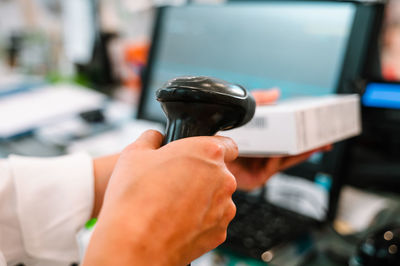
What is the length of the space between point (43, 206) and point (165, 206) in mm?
230

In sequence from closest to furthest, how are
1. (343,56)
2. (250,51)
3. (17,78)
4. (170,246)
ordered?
(170,246)
(343,56)
(250,51)
(17,78)

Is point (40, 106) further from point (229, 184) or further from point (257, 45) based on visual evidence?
point (229, 184)

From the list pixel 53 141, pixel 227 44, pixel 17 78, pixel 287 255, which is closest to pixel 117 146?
pixel 53 141

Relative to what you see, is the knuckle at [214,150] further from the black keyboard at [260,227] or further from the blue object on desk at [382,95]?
the blue object on desk at [382,95]

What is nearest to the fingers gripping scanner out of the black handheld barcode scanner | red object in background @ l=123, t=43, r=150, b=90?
the black handheld barcode scanner

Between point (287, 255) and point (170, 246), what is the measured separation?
0.93ft

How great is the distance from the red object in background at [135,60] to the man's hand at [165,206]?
3.61 ft

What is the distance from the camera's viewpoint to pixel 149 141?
0.30 meters

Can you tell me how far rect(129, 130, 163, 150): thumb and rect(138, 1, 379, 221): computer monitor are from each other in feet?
1.10

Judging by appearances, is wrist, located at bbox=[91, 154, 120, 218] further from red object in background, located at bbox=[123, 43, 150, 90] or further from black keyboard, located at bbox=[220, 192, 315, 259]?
red object in background, located at bbox=[123, 43, 150, 90]

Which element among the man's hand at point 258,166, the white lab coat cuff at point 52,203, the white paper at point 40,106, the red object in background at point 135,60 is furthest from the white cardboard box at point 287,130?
the red object in background at point 135,60

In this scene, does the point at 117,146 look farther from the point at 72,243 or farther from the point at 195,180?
the point at 195,180

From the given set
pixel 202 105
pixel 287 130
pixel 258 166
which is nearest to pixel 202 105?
pixel 202 105

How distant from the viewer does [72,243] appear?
0.41 m
